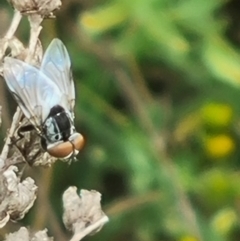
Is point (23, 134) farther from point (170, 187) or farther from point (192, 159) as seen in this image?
point (192, 159)

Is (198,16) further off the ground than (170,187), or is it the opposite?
(198,16)

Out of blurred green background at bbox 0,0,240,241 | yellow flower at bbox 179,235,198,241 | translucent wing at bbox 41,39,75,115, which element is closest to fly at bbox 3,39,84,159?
translucent wing at bbox 41,39,75,115

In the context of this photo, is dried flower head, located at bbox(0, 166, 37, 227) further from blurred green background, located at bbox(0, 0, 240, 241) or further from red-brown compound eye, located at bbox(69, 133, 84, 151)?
blurred green background, located at bbox(0, 0, 240, 241)

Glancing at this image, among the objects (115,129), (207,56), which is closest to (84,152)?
(115,129)

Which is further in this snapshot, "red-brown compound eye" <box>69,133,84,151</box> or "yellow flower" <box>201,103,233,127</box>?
"yellow flower" <box>201,103,233,127</box>

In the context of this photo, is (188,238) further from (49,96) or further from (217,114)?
(49,96)

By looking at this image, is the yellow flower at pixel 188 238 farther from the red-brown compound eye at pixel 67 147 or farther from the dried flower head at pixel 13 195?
the dried flower head at pixel 13 195
